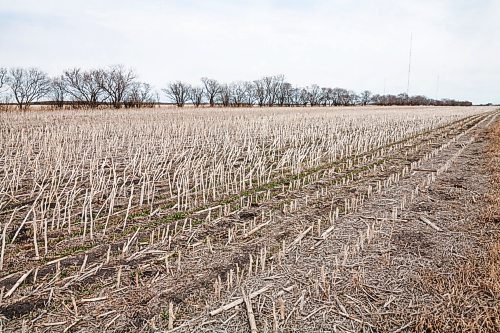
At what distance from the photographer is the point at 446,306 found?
2957 mm

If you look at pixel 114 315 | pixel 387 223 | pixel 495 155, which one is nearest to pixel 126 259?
pixel 114 315

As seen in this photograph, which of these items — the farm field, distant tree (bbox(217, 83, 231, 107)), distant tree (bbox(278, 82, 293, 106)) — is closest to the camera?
the farm field

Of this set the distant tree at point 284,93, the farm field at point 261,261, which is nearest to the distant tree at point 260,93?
the distant tree at point 284,93

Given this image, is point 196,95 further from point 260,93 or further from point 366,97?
point 366,97

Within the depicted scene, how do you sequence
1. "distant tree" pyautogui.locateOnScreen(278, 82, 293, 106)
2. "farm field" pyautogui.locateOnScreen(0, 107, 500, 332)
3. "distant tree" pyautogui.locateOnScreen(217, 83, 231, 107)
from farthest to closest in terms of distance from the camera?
"distant tree" pyautogui.locateOnScreen(278, 82, 293, 106)
"distant tree" pyautogui.locateOnScreen(217, 83, 231, 107)
"farm field" pyautogui.locateOnScreen(0, 107, 500, 332)

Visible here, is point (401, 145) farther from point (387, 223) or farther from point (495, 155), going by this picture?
point (387, 223)

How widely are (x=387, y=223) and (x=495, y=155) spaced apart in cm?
726

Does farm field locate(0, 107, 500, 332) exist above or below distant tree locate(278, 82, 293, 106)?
below

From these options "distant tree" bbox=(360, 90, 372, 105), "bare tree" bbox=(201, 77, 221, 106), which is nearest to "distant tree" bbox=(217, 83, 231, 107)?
"bare tree" bbox=(201, 77, 221, 106)

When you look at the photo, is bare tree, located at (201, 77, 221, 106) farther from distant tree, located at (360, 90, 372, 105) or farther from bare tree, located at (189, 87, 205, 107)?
distant tree, located at (360, 90, 372, 105)

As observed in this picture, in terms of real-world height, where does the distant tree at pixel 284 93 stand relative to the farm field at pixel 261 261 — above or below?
above

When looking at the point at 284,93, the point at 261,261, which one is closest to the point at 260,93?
the point at 284,93

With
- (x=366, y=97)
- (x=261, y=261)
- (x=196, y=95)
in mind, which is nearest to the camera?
(x=261, y=261)

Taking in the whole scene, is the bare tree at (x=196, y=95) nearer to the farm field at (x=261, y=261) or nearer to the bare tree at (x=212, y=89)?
the bare tree at (x=212, y=89)
